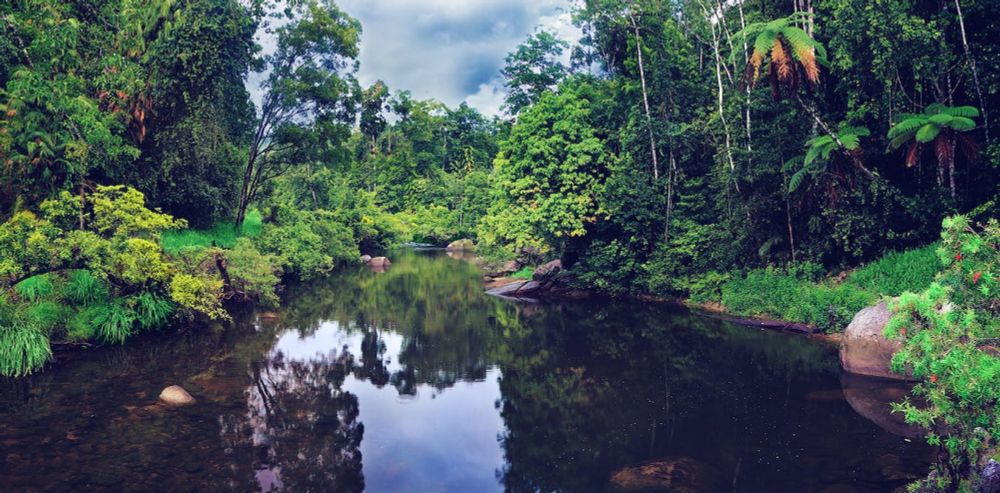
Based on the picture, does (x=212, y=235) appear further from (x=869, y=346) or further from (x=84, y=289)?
(x=869, y=346)

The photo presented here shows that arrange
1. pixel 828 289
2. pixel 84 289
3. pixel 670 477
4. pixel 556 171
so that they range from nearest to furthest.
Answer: pixel 670 477 → pixel 84 289 → pixel 828 289 → pixel 556 171

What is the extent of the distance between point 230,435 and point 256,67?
87.4 feet

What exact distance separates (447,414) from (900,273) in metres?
14.5

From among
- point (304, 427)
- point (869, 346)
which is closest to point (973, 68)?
point (869, 346)

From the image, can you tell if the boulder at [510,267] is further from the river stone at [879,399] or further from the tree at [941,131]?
the river stone at [879,399]

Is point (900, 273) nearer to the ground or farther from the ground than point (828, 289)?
farther from the ground

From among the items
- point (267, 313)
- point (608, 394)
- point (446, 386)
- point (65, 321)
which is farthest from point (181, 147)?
point (608, 394)

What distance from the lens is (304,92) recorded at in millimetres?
31609

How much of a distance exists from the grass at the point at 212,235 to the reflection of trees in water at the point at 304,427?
35.9ft

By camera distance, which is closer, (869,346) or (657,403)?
(657,403)

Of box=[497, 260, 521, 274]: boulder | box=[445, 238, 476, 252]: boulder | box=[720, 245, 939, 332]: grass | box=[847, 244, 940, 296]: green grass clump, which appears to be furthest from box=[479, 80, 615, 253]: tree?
box=[445, 238, 476, 252]: boulder

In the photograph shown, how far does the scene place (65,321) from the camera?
1541cm

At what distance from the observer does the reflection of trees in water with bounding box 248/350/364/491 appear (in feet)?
29.3

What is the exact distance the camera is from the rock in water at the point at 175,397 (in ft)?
38.9
